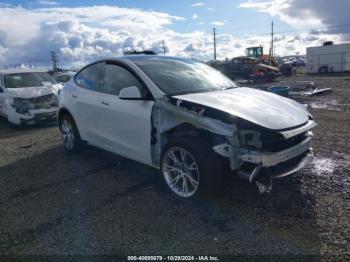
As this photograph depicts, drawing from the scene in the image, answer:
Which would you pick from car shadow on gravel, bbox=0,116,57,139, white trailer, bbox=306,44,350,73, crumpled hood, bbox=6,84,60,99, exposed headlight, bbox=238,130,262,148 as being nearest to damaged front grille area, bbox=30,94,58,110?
crumpled hood, bbox=6,84,60,99

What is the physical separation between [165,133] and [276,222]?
165cm

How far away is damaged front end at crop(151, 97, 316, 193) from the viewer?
3494 millimetres

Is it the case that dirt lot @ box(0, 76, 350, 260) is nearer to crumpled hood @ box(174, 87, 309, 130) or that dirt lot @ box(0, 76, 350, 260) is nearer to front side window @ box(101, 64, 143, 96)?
crumpled hood @ box(174, 87, 309, 130)

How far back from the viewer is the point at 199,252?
2980mm

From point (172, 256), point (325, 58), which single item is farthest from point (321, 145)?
point (325, 58)

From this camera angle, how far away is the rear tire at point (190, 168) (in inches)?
142

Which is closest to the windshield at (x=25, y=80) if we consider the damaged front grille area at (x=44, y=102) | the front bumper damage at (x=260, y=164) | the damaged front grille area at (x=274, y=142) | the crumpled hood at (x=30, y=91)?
the crumpled hood at (x=30, y=91)

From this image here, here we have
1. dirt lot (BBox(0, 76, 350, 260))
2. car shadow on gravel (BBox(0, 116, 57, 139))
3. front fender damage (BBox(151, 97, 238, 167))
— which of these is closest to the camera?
dirt lot (BBox(0, 76, 350, 260))

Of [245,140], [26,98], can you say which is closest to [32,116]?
[26,98]

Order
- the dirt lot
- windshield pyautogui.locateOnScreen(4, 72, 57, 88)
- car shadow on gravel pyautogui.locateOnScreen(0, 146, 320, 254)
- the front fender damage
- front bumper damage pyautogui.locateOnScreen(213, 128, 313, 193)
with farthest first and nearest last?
windshield pyautogui.locateOnScreen(4, 72, 57, 88) < the front fender damage < front bumper damage pyautogui.locateOnScreen(213, 128, 313, 193) < car shadow on gravel pyautogui.locateOnScreen(0, 146, 320, 254) < the dirt lot

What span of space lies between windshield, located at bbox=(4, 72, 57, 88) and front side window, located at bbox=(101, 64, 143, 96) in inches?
247

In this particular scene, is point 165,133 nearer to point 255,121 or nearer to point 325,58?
point 255,121

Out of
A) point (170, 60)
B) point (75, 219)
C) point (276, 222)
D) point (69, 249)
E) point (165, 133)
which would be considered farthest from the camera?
point (170, 60)

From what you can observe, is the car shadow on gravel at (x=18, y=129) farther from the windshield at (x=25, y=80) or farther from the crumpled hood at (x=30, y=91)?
the windshield at (x=25, y=80)
